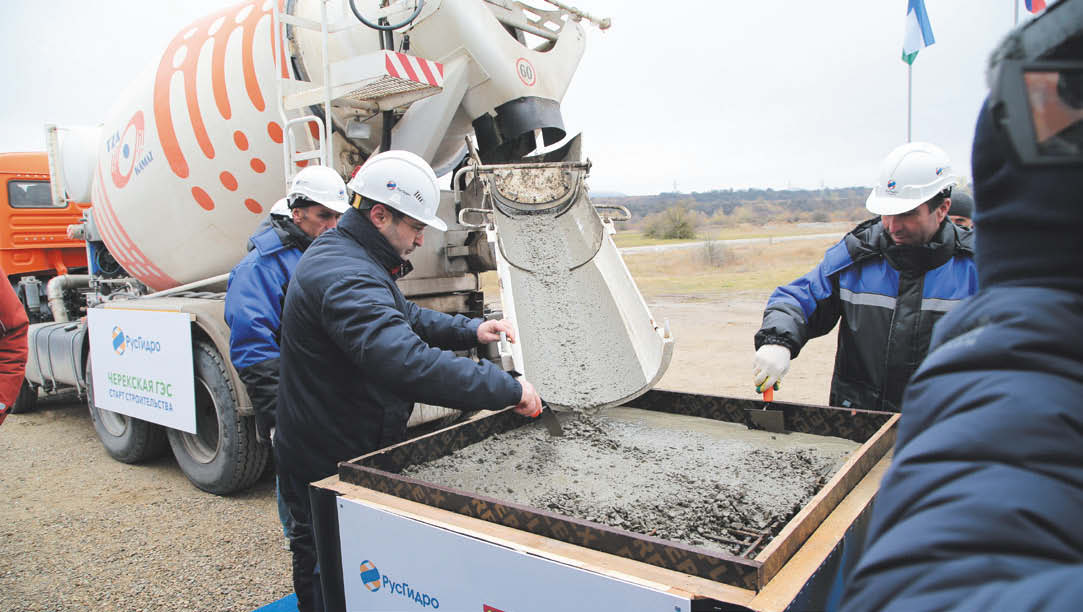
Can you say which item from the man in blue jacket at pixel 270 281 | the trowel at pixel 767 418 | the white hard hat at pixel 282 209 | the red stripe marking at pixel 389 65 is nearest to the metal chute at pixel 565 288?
the trowel at pixel 767 418

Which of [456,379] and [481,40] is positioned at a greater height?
[481,40]

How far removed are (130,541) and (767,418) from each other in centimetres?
357

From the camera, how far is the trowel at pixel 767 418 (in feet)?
8.01

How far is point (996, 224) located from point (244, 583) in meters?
3.68

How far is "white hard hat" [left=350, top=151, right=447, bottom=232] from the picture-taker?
7.68ft

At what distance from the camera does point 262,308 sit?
316cm

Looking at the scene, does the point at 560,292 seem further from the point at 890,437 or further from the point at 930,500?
the point at 930,500

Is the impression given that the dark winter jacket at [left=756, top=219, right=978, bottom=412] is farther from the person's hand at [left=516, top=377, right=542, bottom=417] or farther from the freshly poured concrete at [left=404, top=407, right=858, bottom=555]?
the person's hand at [left=516, top=377, right=542, bottom=417]

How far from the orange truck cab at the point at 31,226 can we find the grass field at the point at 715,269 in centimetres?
789

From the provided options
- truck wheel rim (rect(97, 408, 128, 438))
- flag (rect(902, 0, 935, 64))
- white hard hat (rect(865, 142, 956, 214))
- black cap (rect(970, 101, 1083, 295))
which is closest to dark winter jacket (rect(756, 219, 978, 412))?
white hard hat (rect(865, 142, 956, 214))

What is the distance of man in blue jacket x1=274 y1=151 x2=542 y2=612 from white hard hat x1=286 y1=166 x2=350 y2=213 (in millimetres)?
1038

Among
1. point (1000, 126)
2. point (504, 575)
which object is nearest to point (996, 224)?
point (1000, 126)

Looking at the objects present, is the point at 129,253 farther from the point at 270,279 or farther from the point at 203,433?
the point at 270,279

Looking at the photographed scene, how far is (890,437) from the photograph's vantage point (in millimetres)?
2023
